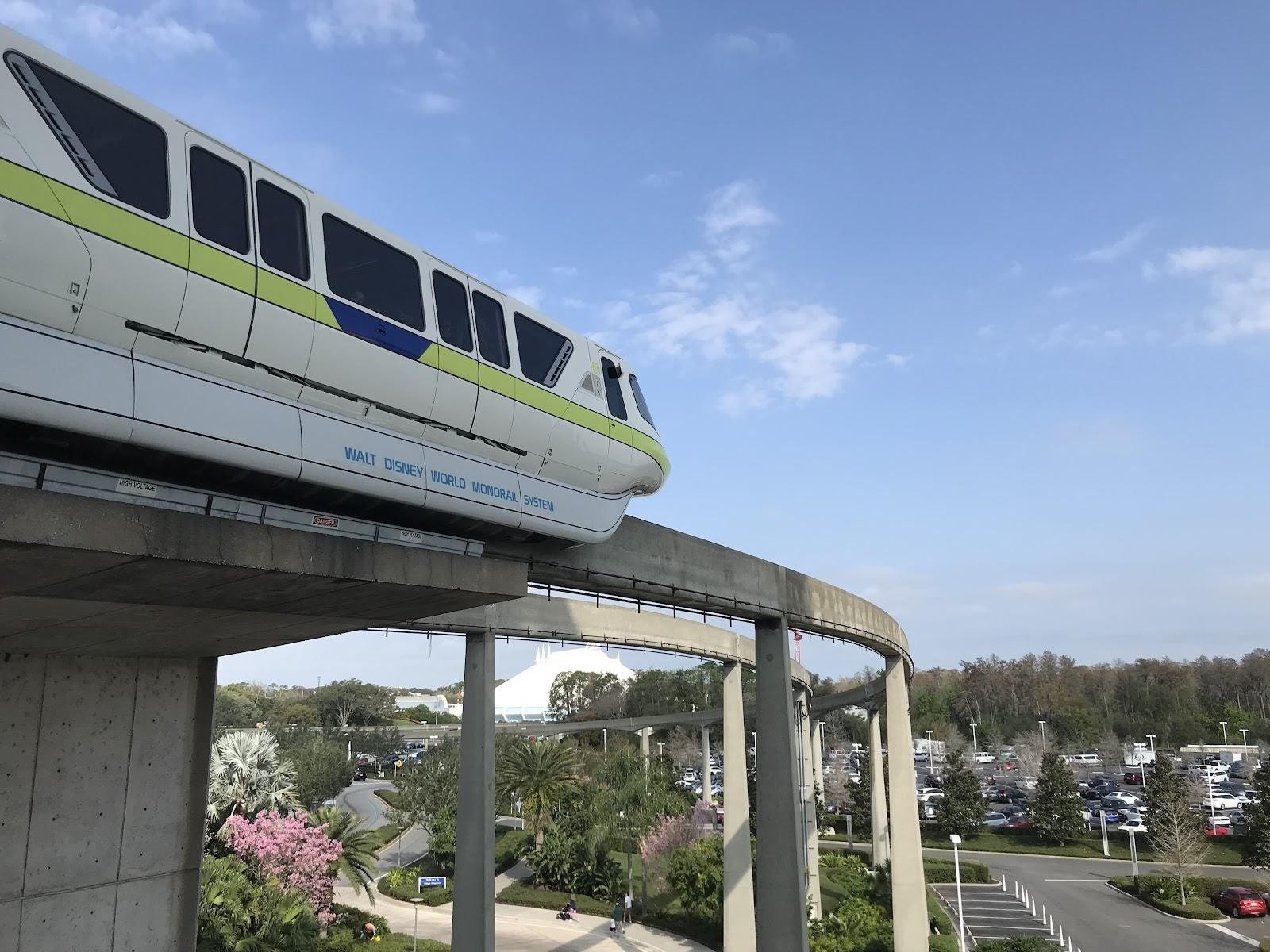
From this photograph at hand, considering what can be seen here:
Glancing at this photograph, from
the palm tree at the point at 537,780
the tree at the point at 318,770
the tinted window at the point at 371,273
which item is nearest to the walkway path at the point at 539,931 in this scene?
the palm tree at the point at 537,780

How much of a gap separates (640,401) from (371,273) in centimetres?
554

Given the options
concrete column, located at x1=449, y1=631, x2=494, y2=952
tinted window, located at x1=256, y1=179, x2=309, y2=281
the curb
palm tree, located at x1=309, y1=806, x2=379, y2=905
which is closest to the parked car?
the curb

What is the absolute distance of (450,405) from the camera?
10.5 m

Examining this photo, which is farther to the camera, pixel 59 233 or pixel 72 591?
pixel 72 591

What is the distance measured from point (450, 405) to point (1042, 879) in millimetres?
45204

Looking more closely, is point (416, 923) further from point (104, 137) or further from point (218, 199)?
point (104, 137)

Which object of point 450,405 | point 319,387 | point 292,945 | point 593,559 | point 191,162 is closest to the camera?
point 191,162

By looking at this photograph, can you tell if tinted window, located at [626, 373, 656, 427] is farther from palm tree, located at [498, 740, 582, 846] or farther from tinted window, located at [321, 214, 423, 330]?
palm tree, located at [498, 740, 582, 846]

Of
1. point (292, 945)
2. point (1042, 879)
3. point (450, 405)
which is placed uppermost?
point (450, 405)

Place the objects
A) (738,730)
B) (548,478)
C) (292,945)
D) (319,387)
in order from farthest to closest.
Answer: (738,730), (292,945), (548,478), (319,387)

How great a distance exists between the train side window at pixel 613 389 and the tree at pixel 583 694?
96178mm

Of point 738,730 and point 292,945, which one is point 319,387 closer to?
point 292,945

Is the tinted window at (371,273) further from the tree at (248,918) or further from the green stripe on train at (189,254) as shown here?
the tree at (248,918)

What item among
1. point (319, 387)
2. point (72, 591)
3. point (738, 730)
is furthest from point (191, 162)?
point (738, 730)
